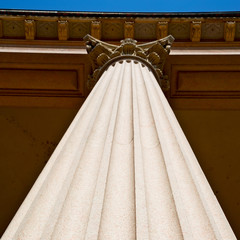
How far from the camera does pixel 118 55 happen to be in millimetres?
13383

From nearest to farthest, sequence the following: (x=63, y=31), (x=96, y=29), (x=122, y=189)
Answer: (x=122, y=189)
(x=96, y=29)
(x=63, y=31)

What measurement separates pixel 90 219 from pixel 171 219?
89 cm

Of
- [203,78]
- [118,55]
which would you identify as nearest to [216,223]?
[118,55]

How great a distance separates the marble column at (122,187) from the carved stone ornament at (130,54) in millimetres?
4825

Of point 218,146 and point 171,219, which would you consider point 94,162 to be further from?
point 218,146

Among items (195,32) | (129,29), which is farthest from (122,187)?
(195,32)

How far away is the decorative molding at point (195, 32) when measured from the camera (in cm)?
1744

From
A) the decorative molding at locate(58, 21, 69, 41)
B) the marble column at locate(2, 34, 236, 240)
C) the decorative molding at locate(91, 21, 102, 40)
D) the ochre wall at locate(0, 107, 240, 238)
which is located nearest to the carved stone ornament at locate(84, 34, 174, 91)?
the decorative molding at locate(91, 21, 102, 40)

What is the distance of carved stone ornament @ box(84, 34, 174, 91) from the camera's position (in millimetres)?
13070

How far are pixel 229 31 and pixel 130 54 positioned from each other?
20.7ft

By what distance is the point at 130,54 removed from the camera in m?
13.2

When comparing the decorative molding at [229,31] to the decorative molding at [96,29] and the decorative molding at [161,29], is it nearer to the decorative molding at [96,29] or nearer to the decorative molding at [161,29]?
the decorative molding at [161,29]

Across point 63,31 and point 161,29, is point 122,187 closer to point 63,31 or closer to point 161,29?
point 161,29

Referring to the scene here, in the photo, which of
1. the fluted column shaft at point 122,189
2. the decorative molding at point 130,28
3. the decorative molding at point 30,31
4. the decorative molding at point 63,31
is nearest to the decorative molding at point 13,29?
the decorative molding at point 130,28
